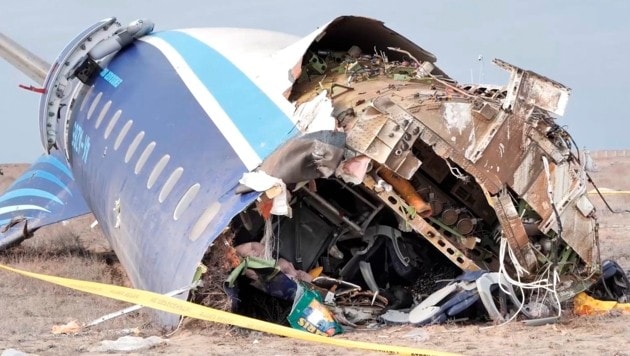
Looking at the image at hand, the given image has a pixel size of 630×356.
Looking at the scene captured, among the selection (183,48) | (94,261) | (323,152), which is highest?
(183,48)

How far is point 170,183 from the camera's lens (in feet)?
38.6

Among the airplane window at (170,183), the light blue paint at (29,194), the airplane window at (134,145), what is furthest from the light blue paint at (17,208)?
the airplane window at (170,183)

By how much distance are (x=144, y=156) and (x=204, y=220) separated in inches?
105

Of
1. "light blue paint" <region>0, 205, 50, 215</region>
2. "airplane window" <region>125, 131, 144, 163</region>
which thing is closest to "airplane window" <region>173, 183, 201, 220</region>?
"airplane window" <region>125, 131, 144, 163</region>

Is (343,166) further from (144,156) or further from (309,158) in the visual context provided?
(144,156)

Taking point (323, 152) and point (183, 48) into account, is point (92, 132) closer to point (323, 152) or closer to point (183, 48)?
point (183, 48)

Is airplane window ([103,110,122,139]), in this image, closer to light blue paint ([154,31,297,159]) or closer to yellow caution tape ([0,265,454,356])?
light blue paint ([154,31,297,159])

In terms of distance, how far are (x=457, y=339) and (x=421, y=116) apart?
251 cm

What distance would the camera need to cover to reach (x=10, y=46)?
21141 millimetres

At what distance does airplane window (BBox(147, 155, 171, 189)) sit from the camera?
12188 mm

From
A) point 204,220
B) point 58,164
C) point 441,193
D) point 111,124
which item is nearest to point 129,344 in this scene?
point 204,220

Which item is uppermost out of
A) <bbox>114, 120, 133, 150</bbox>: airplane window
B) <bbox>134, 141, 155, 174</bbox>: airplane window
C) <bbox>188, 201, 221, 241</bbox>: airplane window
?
<bbox>114, 120, 133, 150</bbox>: airplane window

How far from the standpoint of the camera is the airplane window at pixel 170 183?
1169cm

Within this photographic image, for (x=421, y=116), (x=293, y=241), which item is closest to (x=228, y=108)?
(x=293, y=241)
